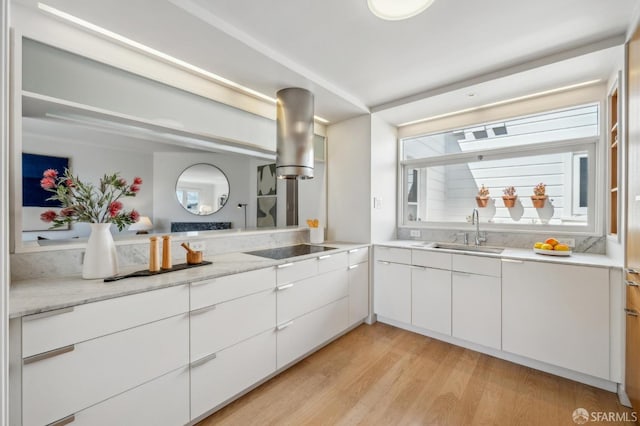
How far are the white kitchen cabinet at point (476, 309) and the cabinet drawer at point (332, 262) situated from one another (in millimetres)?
997

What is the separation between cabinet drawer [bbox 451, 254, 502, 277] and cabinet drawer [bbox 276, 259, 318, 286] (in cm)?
128

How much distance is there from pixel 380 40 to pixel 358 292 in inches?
88.1

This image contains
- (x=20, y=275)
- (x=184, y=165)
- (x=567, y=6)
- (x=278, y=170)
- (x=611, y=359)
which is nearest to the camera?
(x=20, y=275)

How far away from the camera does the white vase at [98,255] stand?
1.42 m

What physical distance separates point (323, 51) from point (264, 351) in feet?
7.20

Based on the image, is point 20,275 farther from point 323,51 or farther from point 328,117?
point 328,117

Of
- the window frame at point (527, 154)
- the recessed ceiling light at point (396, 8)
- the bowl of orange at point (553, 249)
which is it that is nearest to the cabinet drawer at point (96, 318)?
the recessed ceiling light at point (396, 8)

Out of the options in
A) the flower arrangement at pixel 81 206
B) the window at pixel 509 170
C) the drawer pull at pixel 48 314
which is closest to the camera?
the drawer pull at pixel 48 314

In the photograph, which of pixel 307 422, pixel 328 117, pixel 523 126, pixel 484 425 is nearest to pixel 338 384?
pixel 307 422

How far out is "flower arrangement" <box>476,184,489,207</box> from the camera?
2910 mm

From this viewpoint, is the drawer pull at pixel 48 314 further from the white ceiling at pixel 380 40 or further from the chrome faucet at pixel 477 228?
the chrome faucet at pixel 477 228

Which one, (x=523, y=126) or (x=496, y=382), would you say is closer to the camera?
(x=496, y=382)

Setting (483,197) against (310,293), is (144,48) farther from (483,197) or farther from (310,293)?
(483,197)

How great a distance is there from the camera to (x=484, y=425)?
158cm
